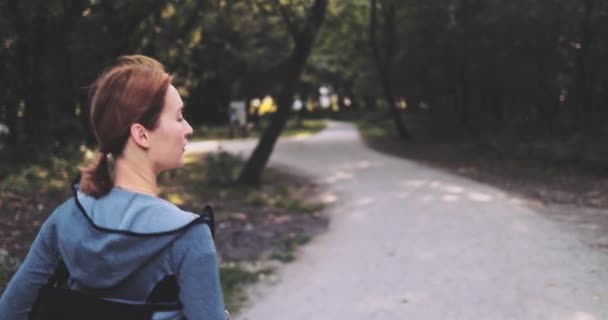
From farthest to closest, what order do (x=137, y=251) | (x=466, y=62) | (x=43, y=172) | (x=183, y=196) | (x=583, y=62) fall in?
(x=466, y=62)
(x=583, y=62)
(x=183, y=196)
(x=43, y=172)
(x=137, y=251)

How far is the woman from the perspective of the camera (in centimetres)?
139

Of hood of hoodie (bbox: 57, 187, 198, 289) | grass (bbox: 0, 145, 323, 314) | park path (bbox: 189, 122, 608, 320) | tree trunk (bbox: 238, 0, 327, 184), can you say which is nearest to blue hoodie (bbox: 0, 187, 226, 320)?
hood of hoodie (bbox: 57, 187, 198, 289)

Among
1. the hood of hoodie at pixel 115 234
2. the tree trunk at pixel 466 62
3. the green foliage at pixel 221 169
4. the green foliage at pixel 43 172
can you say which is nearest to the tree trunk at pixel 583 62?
the tree trunk at pixel 466 62

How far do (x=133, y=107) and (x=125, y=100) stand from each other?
0.08ft

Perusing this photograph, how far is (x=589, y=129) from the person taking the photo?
1852 centimetres

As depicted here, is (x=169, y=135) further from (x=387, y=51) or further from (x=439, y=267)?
(x=387, y=51)

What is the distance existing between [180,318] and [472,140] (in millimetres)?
20870

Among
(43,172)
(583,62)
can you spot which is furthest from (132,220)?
(583,62)

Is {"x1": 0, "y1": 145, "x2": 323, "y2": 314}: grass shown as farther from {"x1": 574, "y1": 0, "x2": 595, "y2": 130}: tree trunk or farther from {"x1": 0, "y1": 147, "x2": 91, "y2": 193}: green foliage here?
{"x1": 574, "y1": 0, "x2": 595, "y2": 130}: tree trunk

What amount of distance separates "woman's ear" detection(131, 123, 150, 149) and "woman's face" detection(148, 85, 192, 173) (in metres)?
0.01

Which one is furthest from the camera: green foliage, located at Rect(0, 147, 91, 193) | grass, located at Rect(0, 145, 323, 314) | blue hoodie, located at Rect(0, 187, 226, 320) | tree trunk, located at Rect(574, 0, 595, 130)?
tree trunk, located at Rect(574, 0, 595, 130)

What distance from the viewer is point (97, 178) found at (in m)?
1.55

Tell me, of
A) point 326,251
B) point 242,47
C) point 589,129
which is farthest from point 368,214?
point 242,47

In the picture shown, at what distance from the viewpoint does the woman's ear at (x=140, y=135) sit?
1448 mm
